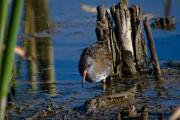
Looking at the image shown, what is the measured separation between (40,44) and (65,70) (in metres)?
1.78

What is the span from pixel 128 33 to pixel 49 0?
186 inches

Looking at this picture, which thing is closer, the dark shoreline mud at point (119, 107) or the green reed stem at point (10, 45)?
the green reed stem at point (10, 45)

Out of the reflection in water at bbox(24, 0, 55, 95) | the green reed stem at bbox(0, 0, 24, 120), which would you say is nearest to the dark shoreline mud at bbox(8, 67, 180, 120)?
the reflection in water at bbox(24, 0, 55, 95)

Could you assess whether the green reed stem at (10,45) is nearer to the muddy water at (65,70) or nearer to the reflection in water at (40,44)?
the muddy water at (65,70)

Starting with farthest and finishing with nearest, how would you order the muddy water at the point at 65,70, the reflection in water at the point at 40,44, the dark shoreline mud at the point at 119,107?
the reflection in water at the point at 40,44
the muddy water at the point at 65,70
the dark shoreline mud at the point at 119,107

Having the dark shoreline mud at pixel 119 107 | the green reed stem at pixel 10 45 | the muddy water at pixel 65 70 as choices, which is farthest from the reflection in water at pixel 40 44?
the green reed stem at pixel 10 45

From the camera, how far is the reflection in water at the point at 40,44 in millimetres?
7625

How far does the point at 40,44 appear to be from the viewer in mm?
9711

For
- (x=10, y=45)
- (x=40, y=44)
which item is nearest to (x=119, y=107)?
(x=40, y=44)

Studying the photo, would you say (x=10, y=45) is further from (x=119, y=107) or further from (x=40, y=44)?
(x=40, y=44)

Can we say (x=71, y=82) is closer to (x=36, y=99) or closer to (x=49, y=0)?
(x=36, y=99)

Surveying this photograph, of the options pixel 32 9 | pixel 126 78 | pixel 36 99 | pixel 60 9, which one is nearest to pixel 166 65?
pixel 126 78

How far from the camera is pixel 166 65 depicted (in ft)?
26.1

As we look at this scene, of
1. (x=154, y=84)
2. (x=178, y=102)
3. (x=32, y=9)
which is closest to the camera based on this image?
(x=178, y=102)
